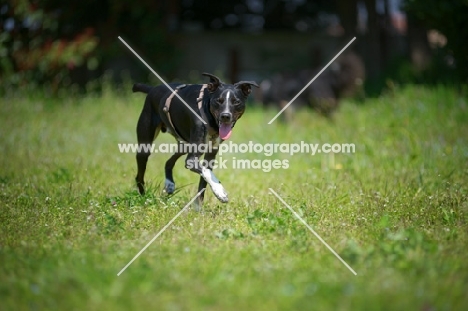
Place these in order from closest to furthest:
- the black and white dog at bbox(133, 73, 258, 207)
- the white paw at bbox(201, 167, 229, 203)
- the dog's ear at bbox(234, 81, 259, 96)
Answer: the white paw at bbox(201, 167, 229, 203), the black and white dog at bbox(133, 73, 258, 207), the dog's ear at bbox(234, 81, 259, 96)

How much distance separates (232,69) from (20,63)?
639 cm

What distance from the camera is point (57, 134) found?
1095 centimetres

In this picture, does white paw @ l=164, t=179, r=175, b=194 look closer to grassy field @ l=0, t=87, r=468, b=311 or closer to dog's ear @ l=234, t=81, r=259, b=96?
grassy field @ l=0, t=87, r=468, b=311

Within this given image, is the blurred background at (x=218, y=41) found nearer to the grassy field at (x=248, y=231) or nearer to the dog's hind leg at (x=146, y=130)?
the grassy field at (x=248, y=231)

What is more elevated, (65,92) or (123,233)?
(123,233)

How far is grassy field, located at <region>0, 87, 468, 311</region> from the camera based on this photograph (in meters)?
3.56

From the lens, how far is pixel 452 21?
1063 cm

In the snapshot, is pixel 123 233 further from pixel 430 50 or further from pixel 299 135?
pixel 430 50

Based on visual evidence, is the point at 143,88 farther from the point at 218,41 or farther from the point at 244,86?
the point at 218,41

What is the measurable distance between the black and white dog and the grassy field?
1.30 feet

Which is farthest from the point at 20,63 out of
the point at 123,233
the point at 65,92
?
the point at 123,233

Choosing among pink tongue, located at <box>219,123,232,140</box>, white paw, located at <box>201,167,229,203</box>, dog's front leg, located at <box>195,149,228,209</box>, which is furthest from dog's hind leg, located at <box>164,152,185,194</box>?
pink tongue, located at <box>219,123,232,140</box>

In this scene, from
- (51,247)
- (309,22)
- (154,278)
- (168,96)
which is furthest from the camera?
(309,22)

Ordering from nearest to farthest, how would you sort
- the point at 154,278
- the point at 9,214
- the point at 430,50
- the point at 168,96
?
the point at 154,278 < the point at 9,214 < the point at 168,96 < the point at 430,50
